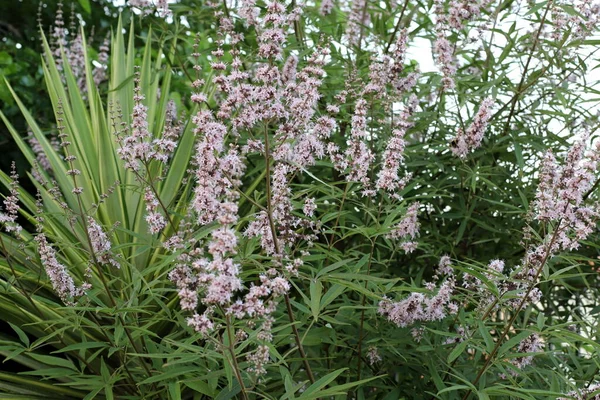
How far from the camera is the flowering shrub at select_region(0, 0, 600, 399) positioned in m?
2.21

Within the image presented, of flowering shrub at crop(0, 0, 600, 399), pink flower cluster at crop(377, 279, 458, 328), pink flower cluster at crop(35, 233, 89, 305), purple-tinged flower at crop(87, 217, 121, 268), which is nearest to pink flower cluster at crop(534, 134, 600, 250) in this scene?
flowering shrub at crop(0, 0, 600, 399)

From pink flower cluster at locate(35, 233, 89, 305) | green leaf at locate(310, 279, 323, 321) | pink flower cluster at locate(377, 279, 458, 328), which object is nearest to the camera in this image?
green leaf at locate(310, 279, 323, 321)

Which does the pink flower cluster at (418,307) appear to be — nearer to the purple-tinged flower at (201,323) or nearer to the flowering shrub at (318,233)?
the flowering shrub at (318,233)

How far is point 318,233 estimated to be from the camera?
300cm

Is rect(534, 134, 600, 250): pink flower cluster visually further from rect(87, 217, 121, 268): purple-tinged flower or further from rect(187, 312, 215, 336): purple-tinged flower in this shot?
rect(87, 217, 121, 268): purple-tinged flower

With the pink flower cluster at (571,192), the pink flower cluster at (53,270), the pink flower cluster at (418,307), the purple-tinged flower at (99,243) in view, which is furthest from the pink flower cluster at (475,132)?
the pink flower cluster at (53,270)

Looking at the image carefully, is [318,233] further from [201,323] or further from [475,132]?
Answer: [201,323]

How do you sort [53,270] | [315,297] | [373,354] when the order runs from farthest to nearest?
[373,354] → [53,270] → [315,297]

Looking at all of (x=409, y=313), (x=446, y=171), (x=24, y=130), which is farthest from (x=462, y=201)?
(x=24, y=130)

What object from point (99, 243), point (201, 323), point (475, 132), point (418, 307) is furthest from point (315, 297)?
→ point (475, 132)

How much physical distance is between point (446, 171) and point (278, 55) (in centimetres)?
168

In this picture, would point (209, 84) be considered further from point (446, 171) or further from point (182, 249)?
point (182, 249)

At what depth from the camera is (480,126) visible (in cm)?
292

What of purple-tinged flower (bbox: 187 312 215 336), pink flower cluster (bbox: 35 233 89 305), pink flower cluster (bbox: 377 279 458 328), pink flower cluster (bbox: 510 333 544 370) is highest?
purple-tinged flower (bbox: 187 312 215 336)
